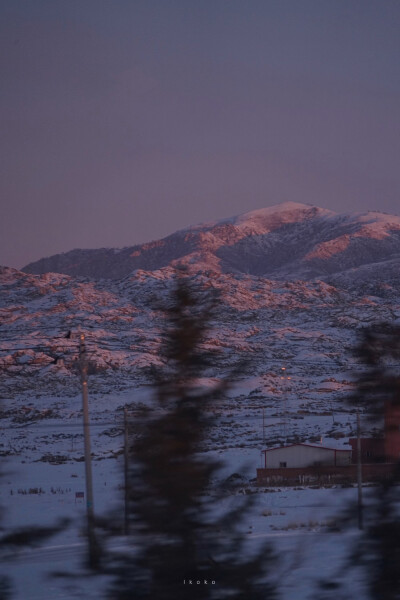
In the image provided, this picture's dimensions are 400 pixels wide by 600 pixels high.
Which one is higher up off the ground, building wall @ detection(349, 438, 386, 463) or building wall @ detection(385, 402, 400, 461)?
building wall @ detection(385, 402, 400, 461)

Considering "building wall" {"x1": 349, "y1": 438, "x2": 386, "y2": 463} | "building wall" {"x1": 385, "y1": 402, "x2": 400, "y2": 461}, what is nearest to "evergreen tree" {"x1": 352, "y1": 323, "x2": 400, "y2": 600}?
"building wall" {"x1": 385, "y1": 402, "x2": 400, "y2": 461}

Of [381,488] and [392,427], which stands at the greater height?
[392,427]

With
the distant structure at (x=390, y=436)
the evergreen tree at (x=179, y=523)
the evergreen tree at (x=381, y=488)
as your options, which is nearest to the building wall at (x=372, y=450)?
the distant structure at (x=390, y=436)

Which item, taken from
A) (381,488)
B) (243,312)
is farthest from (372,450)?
(243,312)

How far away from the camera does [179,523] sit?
2656 mm

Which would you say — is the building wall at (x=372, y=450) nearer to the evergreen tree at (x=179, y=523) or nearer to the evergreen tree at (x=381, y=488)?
the evergreen tree at (x=381, y=488)

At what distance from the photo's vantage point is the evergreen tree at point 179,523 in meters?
2.58

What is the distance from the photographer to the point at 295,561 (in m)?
2.80

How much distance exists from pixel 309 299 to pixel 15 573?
44.3 m

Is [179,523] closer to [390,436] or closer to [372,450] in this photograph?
[390,436]

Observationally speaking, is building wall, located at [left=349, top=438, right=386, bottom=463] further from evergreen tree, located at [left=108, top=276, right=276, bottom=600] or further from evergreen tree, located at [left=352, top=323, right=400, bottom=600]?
evergreen tree, located at [left=108, top=276, right=276, bottom=600]

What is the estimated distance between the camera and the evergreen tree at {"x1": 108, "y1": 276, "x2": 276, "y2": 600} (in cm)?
258

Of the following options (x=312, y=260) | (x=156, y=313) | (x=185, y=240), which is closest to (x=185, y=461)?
(x=156, y=313)

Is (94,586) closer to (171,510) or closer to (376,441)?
(171,510)
